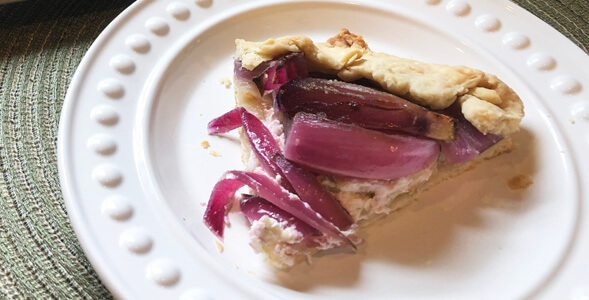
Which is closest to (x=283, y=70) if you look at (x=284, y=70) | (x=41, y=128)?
(x=284, y=70)

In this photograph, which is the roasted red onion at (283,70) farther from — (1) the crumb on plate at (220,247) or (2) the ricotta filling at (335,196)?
(1) the crumb on plate at (220,247)

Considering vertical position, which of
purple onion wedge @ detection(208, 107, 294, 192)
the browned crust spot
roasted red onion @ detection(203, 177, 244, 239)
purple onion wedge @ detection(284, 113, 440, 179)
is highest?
the browned crust spot

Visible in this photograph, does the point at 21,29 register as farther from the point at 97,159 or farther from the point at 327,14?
the point at 327,14

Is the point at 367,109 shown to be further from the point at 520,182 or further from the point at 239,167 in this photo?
the point at 520,182

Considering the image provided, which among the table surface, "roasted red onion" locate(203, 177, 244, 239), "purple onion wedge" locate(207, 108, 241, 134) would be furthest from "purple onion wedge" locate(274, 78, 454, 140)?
the table surface

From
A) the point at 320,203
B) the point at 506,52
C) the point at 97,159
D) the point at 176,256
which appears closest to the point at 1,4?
the point at 97,159

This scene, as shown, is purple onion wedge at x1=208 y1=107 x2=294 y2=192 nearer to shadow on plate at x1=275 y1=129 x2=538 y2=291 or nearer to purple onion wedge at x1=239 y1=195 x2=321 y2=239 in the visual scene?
A: purple onion wedge at x1=239 y1=195 x2=321 y2=239

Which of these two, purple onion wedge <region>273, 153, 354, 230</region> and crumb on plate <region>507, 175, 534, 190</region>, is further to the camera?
crumb on plate <region>507, 175, 534, 190</region>
